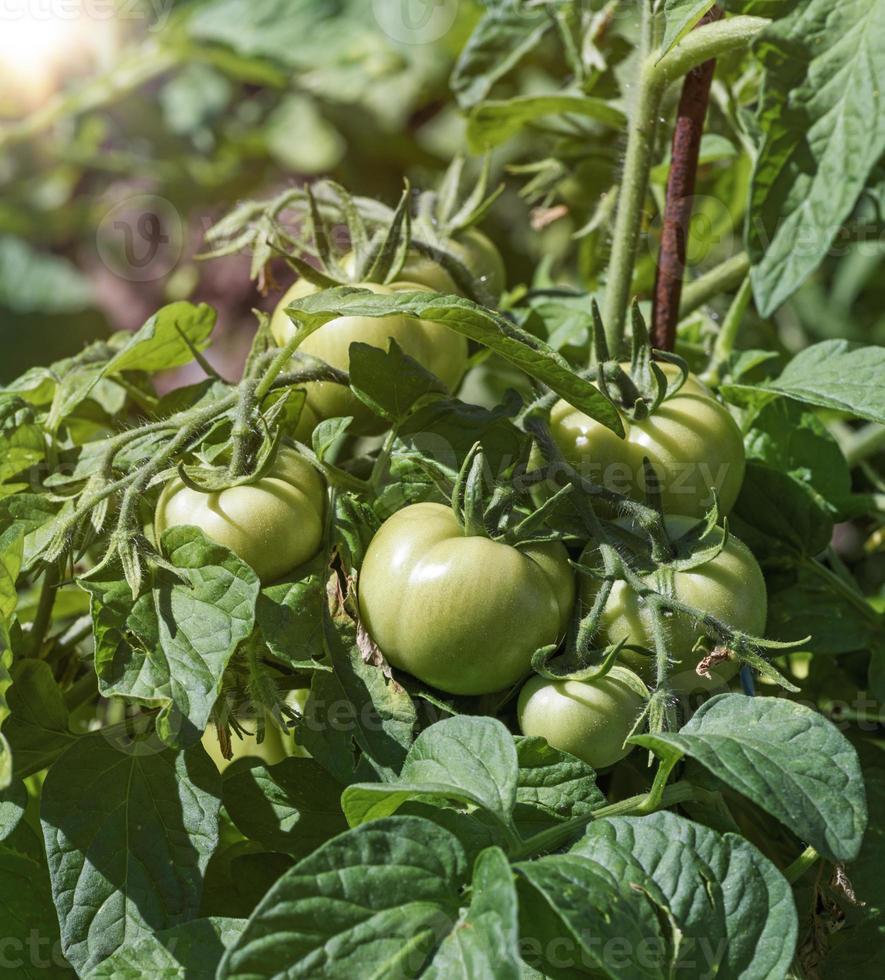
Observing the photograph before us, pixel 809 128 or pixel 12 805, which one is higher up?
pixel 809 128

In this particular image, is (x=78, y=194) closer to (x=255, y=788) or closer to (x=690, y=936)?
(x=255, y=788)

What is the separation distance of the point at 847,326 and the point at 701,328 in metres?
0.62

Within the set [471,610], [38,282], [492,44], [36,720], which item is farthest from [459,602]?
[38,282]

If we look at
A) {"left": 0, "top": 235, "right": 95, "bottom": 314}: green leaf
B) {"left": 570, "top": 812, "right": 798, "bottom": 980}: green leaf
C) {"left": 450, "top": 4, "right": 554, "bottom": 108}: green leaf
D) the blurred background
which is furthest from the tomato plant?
{"left": 0, "top": 235, "right": 95, "bottom": 314}: green leaf

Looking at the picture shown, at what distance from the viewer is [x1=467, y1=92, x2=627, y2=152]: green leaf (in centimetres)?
76

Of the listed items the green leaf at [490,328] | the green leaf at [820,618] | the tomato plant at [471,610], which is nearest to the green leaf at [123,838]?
the tomato plant at [471,610]

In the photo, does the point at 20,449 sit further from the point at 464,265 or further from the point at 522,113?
the point at 522,113

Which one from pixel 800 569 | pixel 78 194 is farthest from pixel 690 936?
pixel 78 194

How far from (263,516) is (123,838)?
0.50 feet

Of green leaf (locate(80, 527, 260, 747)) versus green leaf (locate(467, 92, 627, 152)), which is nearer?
green leaf (locate(80, 527, 260, 747))

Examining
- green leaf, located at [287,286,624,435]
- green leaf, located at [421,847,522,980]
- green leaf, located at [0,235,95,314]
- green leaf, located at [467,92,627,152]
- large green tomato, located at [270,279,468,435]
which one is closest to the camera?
green leaf, located at [421,847,522,980]

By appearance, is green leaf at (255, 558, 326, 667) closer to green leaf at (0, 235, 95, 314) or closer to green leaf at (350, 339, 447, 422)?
green leaf at (350, 339, 447, 422)

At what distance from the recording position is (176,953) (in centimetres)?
46

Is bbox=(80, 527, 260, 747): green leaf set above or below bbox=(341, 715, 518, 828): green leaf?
above
